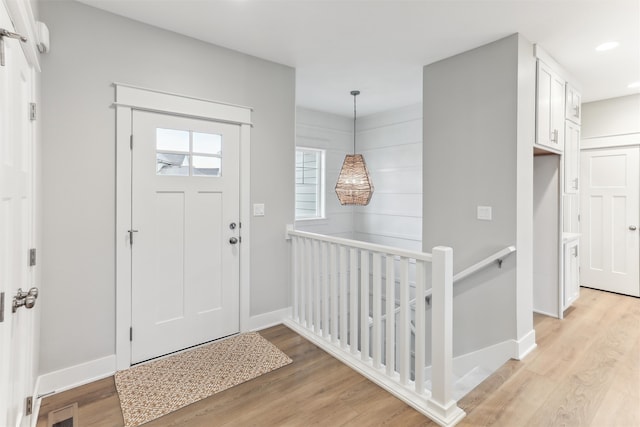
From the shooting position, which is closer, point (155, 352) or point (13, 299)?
point (13, 299)

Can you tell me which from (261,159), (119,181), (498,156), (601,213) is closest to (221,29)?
(261,159)

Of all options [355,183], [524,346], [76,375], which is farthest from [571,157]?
[76,375]

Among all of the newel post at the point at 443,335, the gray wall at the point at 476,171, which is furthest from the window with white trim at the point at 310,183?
the newel post at the point at 443,335

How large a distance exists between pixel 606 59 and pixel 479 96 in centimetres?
147

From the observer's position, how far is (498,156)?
9.09ft

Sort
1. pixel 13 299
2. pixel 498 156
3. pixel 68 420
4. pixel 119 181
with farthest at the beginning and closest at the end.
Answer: pixel 498 156
pixel 119 181
pixel 68 420
pixel 13 299

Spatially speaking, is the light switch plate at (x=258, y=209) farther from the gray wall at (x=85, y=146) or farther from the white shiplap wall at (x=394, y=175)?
the white shiplap wall at (x=394, y=175)

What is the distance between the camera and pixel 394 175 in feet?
16.4

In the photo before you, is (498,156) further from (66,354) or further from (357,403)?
(66,354)

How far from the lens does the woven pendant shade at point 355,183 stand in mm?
3816

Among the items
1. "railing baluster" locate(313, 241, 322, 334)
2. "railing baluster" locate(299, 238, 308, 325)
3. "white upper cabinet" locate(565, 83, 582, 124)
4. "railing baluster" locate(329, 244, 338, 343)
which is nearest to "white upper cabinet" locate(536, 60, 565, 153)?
"white upper cabinet" locate(565, 83, 582, 124)

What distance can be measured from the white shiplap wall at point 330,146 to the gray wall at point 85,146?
2.23 meters

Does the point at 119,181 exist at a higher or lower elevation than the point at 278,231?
higher

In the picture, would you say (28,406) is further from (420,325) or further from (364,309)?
(420,325)
